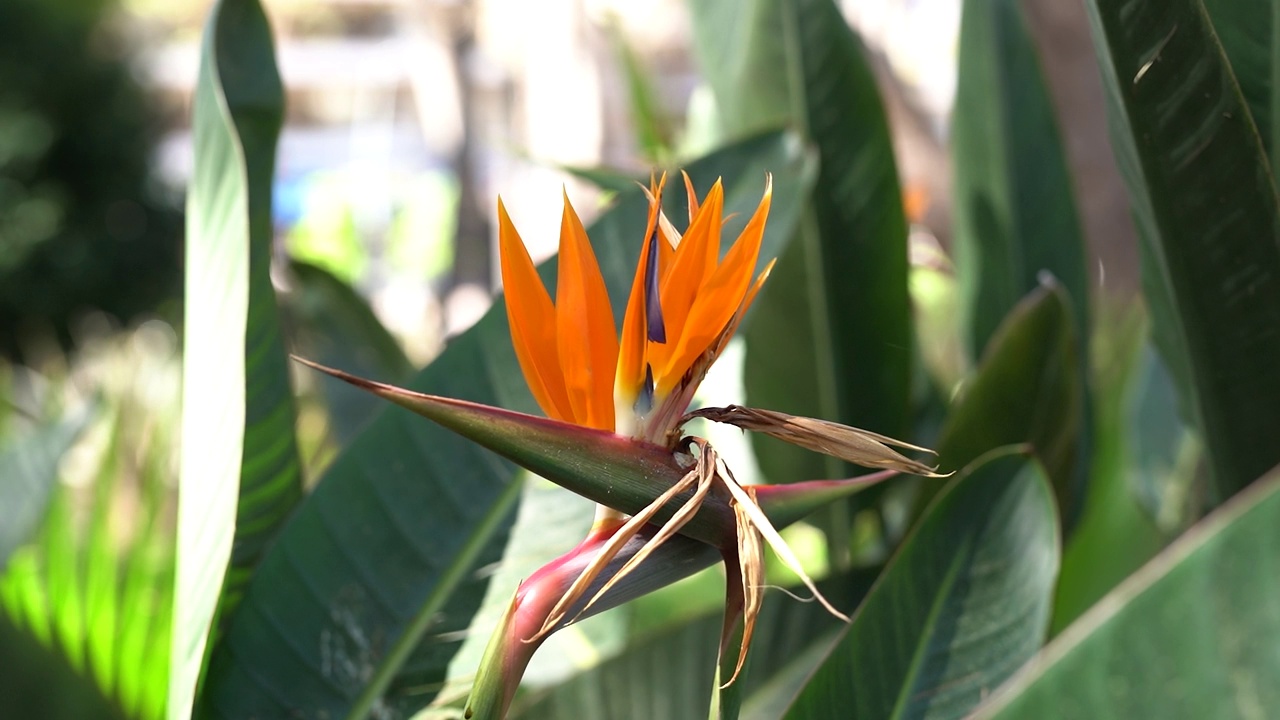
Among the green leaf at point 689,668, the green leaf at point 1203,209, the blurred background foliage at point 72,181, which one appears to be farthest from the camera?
the blurred background foliage at point 72,181

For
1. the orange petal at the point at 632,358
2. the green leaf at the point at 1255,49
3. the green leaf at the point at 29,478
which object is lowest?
the green leaf at the point at 29,478

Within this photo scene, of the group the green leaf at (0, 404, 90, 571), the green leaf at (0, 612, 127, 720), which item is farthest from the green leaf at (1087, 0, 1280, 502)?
the green leaf at (0, 404, 90, 571)

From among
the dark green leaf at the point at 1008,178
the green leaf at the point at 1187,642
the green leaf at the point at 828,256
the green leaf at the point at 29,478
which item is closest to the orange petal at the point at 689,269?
the green leaf at the point at 1187,642

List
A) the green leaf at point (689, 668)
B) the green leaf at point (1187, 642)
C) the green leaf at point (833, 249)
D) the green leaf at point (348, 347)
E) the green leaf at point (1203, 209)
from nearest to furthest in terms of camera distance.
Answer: the green leaf at point (1187, 642), the green leaf at point (1203, 209), the green leaf at point (689, 668), the green leaf at point (833, 249), the green leaf at point (348, 347)

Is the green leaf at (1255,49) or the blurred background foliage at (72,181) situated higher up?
the green leaf at (1255,49)

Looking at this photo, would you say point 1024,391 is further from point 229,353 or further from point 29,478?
point 29,478

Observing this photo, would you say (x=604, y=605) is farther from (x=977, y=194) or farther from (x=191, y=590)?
(x=977, y=194)

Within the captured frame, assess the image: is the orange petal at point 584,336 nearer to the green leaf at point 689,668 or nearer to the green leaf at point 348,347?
the green leaf at point 689,668
